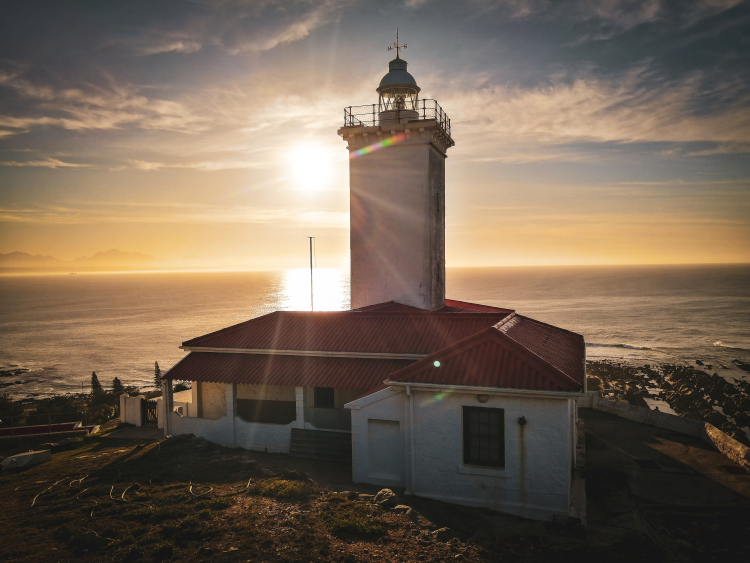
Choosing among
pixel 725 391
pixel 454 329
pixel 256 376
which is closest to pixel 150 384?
pixel 256 376

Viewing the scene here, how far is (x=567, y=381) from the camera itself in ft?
38.4

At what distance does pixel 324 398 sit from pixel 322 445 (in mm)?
1702

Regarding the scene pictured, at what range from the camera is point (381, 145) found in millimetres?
23344

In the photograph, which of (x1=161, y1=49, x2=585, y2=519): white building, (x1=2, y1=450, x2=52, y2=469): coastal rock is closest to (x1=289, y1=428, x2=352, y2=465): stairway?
(x1=161, y1=49, x2=585, y2=519): white building

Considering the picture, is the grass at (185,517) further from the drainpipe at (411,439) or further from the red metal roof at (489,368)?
the red metal roof at (489,368)

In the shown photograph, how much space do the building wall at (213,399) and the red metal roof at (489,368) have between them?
823cm

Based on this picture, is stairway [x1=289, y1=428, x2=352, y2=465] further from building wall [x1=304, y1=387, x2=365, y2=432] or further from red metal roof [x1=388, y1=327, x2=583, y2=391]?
red metal roof [x1=388, y1=327, x2=583, y2=391]

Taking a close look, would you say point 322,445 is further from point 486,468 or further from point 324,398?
point 486,468

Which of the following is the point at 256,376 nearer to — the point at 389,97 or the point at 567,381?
the point at 567,381

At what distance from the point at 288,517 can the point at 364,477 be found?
3693mm

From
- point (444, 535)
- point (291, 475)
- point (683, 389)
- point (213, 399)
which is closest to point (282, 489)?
point (291, 475)

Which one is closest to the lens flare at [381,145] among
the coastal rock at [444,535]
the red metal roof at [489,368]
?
the red metal roof at [489,368]

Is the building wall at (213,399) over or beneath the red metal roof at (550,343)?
beneath

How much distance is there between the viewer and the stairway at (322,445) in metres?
15.5
